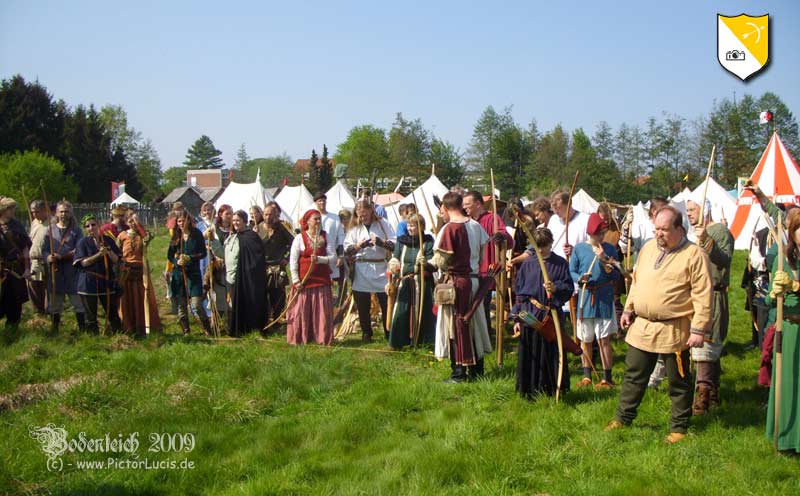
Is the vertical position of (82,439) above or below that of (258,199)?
below

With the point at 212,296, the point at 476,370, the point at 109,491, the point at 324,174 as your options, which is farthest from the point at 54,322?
the point at 324,174

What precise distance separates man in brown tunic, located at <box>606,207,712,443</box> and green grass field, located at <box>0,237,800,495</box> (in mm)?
307

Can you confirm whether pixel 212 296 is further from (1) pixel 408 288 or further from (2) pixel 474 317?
(2) pixel 474 317

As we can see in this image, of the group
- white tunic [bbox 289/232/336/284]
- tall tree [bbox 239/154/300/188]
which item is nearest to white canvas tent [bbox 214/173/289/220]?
white tunic [bbox 289/232/336/284]

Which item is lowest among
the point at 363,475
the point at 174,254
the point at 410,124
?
the point at 363,475

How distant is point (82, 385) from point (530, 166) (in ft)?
160

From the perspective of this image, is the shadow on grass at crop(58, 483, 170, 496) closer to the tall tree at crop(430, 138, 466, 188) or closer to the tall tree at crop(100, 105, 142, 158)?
the tall tree at crop(430, 138, 466, 188)

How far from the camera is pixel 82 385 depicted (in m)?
5.87

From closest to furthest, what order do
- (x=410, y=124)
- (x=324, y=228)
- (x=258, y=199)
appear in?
(x=324, y=228) → (x=258, y=199) → (x=410, y=124)

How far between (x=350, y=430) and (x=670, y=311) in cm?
248

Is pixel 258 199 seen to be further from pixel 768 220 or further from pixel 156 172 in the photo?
pixel 156 172

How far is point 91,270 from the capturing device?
8125mm

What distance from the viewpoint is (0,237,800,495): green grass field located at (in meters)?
4.23

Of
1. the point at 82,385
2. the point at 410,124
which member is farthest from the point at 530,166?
the point at 82,385
